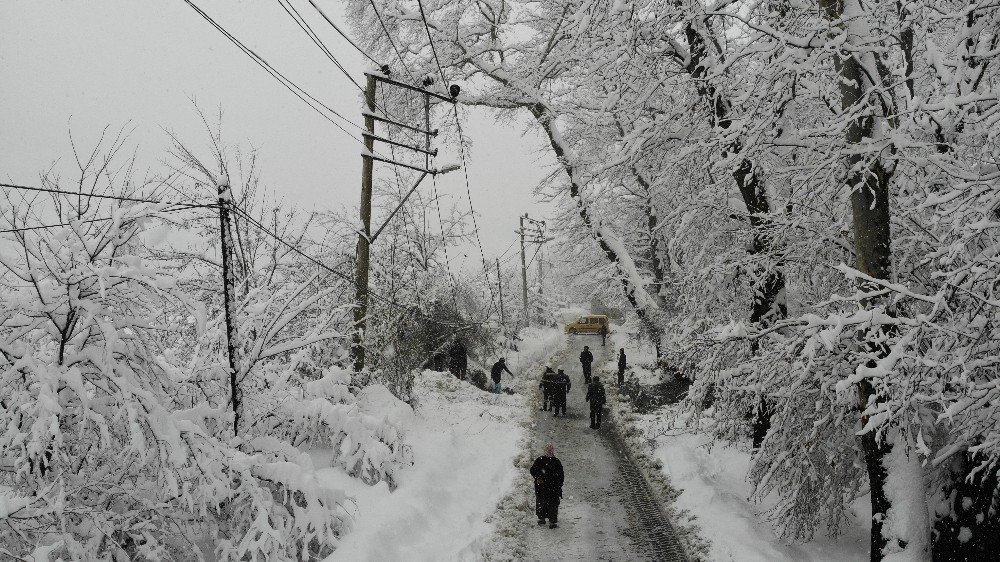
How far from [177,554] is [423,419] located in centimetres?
608

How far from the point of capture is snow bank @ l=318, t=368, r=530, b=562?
6.96 m

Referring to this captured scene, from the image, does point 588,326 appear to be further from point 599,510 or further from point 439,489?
point 439,489

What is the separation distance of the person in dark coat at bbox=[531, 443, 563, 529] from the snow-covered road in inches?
7.2

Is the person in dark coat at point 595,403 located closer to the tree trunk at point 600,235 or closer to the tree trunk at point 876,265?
the tree trunk at point 600,235

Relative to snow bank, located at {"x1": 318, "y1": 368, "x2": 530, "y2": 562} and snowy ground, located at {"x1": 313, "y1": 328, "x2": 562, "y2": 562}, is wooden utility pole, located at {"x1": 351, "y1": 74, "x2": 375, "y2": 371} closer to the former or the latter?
snow bank, located at {"x1": 318, "y1": 368, "x2": 530, "y2": 562}

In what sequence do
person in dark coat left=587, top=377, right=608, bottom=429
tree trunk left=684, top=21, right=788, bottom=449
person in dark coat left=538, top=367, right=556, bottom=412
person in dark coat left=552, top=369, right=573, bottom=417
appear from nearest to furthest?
tree trunk left=684, top=21, right=788, bottom=449 → person in dark coat left=587, top=377, right=608, bottom=429 → person in dark coat left=552, top=369, right=573, bottom=417 → person in dark coat left=538, top=367, right=556, bottom=412

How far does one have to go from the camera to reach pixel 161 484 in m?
5.36

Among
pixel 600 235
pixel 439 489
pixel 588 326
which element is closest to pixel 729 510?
pixel 439 489

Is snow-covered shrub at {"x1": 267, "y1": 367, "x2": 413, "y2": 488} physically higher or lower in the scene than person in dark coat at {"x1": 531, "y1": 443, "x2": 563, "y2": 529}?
higher

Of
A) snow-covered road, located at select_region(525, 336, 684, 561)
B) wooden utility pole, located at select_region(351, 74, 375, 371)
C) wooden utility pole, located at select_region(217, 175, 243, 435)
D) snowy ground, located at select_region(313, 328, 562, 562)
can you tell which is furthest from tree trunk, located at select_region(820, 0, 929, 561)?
wooden utility pole, located at select_region(351, 74, 375, 371)

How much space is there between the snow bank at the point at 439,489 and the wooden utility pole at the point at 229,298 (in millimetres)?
1822

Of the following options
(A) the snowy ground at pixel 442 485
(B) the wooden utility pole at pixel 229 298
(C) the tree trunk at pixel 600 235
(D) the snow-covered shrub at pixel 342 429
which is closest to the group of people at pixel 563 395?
(A) the snowy ground at pixel 442 485

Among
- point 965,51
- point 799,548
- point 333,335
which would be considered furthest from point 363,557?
point 965,51

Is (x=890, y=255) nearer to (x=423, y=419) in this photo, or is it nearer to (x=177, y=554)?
(x=177, y=554)
